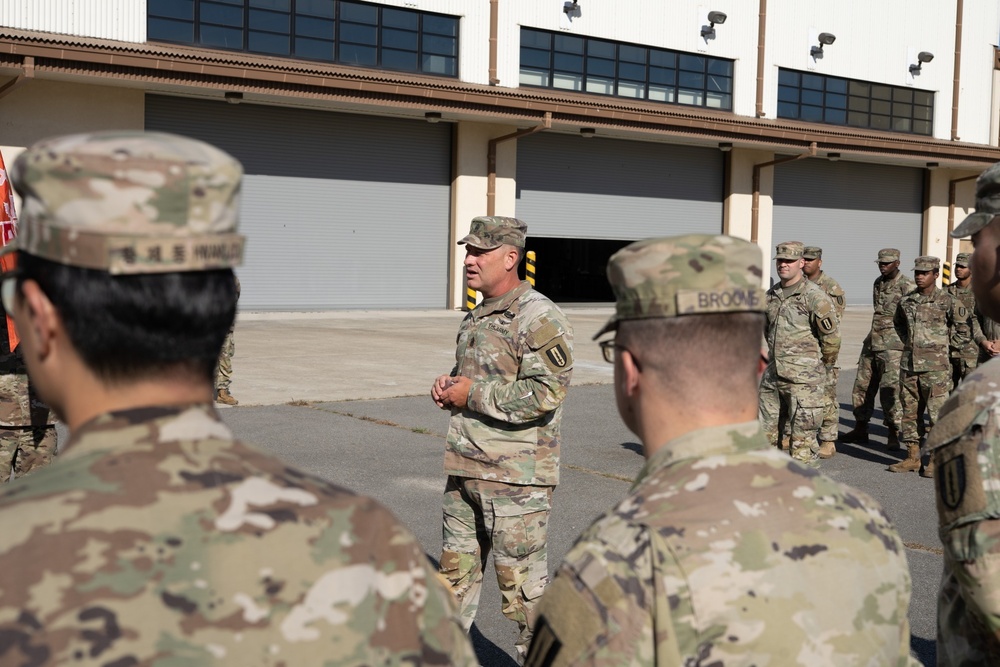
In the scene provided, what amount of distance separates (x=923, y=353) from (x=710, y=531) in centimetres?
858

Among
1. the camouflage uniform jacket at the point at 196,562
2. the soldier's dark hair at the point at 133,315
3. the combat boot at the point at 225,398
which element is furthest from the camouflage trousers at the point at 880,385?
the soldier's dark hair at the point at 133,315

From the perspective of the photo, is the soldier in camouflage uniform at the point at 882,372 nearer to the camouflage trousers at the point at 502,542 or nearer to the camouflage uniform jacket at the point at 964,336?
the camouflage uniform jacket at the point at 964,336

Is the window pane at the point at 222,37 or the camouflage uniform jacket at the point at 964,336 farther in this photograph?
the window pane at the point at 222,37

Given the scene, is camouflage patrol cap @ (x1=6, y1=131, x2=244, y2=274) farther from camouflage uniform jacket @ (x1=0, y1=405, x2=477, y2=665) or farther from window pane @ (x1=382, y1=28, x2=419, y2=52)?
window pane @ (x1=382, y1=28, x2=419, y2=52)

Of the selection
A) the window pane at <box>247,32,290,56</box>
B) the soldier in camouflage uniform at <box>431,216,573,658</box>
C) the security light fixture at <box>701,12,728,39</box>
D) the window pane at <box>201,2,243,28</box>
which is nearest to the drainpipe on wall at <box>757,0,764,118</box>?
the security light fixture at <box>701,12,728,39</box>

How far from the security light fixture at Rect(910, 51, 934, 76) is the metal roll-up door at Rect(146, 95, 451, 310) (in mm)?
15119

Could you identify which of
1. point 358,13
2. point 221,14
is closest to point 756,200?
point 358,13

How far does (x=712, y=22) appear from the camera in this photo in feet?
90.2

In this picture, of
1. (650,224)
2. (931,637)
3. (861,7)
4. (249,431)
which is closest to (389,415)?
(249,431)

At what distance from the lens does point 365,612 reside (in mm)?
1457

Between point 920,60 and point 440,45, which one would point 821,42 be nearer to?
point 920,60

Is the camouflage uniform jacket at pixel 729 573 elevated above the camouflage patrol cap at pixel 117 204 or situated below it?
below

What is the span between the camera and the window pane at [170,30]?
A: 20.7 m

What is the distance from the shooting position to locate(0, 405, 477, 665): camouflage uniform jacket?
1328 mm
